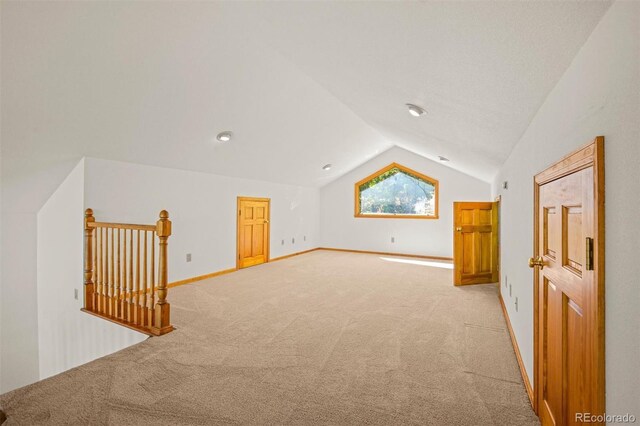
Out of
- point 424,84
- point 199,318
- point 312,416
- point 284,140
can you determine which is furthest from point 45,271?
point 424,84

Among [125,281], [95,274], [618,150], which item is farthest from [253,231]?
[618,150]

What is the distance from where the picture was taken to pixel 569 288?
1.31 metres

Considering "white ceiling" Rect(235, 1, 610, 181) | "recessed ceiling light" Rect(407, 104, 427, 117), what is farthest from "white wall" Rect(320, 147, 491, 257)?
"recessed ceiling light" Rect(407, 104, 427, 117)

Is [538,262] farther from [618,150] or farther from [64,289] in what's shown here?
[64,289]

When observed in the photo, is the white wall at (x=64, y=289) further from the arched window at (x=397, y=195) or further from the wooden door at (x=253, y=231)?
the arched window at (x=397, y=195)

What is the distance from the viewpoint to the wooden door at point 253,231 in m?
6.18

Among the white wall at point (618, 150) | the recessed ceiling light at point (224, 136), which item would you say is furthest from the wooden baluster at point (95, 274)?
the white wall at point (618, 150)

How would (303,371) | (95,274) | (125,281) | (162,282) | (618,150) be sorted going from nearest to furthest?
(618,150) < (303,371) < (162,282) < (125,281) < (95,274)

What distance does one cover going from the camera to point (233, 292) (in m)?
4.51

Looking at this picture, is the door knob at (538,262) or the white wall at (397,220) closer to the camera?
the door knob at (538,262)

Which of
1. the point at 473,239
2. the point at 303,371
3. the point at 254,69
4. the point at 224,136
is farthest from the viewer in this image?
the point at 473,239

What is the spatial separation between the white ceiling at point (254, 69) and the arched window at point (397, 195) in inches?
141

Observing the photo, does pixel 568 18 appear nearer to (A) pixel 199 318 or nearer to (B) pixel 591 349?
(B) pixel 591 349

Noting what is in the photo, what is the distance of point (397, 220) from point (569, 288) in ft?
22.6
